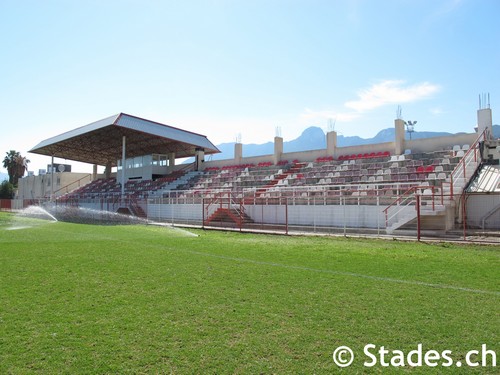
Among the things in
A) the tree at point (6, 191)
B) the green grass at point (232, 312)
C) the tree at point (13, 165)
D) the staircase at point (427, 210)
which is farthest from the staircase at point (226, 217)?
the tree at point (13, 165)

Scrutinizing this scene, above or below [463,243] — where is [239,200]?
above

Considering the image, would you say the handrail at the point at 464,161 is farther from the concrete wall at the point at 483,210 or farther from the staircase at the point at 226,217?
the staircase at the point at 226,217

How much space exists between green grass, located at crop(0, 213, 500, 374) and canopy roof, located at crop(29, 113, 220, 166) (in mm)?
28971

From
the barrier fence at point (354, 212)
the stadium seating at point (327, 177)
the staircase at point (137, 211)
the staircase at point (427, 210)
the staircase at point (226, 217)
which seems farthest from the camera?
the staircase at point (137, 211)

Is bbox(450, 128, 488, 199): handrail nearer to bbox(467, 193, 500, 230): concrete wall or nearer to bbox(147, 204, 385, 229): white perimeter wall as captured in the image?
bbox(467, 193, 500, 230): concrete wall

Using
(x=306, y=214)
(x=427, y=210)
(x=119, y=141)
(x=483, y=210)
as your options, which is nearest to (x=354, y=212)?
(x=306, y=214)

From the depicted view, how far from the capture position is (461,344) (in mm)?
4816

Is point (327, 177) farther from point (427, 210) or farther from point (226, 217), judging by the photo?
point (427, 210)

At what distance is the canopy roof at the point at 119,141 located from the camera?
127ft

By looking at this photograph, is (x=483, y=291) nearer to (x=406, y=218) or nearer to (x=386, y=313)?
(x=386, y=313)

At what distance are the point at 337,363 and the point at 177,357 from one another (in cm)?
179

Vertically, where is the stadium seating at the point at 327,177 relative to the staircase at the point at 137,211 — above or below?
above

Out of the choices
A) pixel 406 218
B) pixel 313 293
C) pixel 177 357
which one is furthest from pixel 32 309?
pixel 406 218

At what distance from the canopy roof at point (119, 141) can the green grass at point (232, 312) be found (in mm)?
28971
